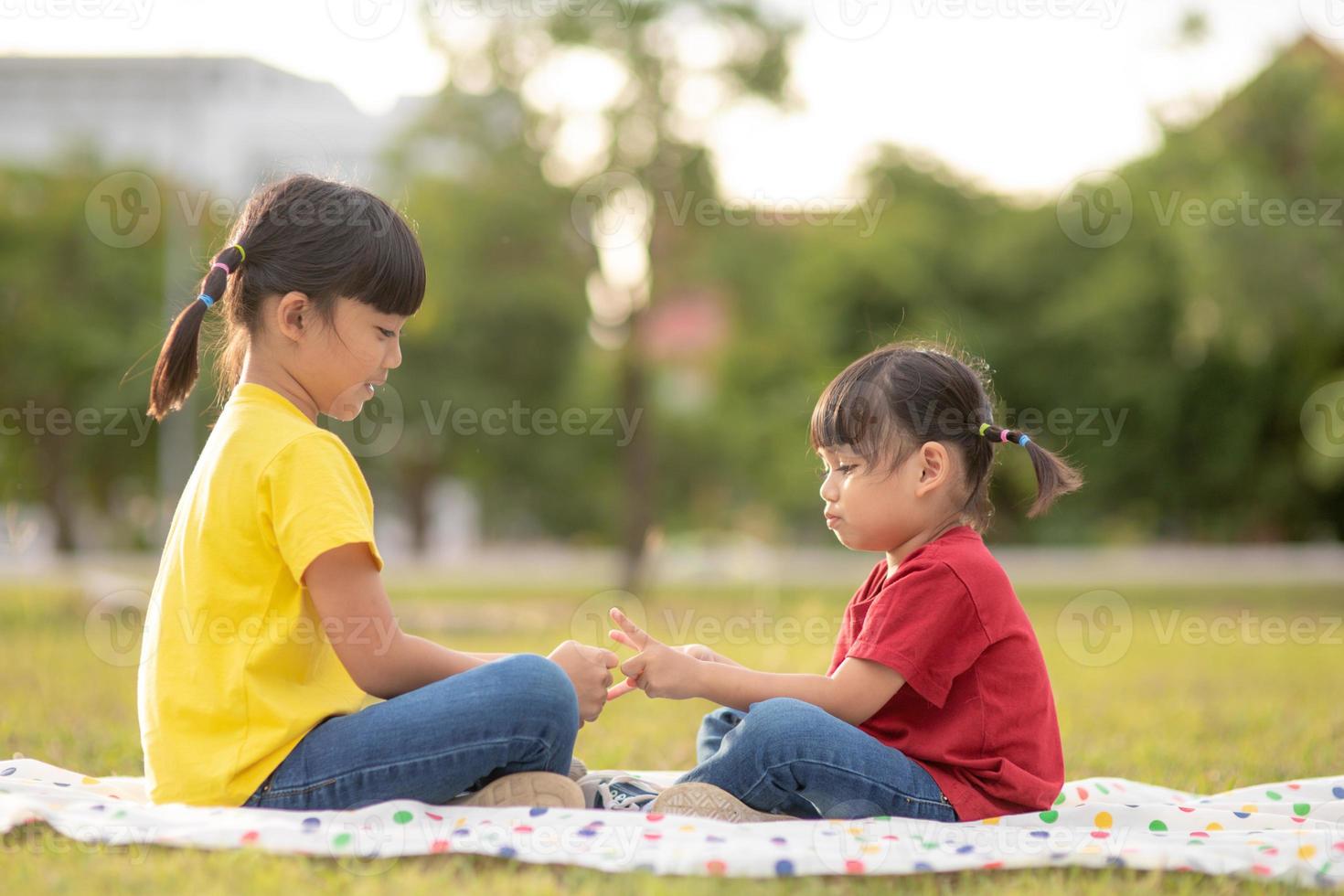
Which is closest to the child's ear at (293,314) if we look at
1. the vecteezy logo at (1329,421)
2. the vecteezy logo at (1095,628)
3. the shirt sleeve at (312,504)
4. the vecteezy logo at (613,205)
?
the shirt sleeve at (312,504)

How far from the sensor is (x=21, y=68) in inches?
949

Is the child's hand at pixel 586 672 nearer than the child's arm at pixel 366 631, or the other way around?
the child's arm at pixel 366 631

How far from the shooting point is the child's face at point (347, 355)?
2645 millimetres

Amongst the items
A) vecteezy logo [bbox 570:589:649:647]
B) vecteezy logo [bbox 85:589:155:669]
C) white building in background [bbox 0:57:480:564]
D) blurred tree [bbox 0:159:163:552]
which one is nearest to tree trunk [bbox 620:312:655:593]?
vecteezy logo [bbox 570:589:649:647]

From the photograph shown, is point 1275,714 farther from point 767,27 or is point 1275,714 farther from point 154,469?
point 154,469

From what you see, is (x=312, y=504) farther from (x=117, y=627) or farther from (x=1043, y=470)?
(x=117, y=627)

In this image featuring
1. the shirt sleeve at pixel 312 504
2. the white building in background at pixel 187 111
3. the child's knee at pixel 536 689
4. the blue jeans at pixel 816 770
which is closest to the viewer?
the shirt sleeve at pixel 312 504

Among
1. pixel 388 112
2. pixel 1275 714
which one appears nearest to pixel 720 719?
pixel 1275 714

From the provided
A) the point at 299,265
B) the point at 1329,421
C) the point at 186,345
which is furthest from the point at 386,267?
the point at 1329,421

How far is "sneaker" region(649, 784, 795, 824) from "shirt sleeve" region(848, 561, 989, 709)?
38 centimetres

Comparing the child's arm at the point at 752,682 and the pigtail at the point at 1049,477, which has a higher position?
the pigtail at the point at 1049,477

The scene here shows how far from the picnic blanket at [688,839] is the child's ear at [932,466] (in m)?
0.70

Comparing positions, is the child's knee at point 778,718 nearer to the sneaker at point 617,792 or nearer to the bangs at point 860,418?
the sneaker at point 617,792

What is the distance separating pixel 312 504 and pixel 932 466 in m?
1.28
